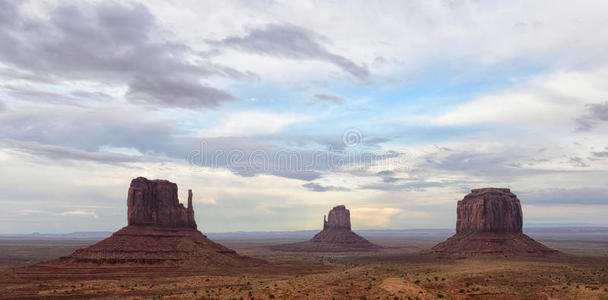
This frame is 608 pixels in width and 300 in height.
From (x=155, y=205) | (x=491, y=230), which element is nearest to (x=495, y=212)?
(x=491, y=230)

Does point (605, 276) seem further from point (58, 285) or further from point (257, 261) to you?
point (58, 285)

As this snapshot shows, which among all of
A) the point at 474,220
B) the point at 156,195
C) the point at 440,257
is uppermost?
the point at 156,195

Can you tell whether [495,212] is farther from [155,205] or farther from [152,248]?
[152,248]

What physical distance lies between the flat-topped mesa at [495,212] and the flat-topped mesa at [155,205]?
287 feet

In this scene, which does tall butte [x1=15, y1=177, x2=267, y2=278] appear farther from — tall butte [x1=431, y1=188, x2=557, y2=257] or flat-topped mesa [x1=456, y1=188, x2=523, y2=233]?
flat-topped mesa [x1=456, y1=188, x2=523, y2=233]

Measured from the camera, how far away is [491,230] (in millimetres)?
138500

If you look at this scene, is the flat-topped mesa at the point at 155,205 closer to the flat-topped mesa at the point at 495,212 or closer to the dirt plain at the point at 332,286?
the dirt plain at the point at 332,286

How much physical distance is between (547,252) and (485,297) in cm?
8341

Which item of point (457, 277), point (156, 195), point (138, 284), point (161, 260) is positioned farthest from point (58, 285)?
point (457, 277)

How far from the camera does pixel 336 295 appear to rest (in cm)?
6084

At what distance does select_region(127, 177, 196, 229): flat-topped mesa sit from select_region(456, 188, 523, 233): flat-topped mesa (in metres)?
87.6

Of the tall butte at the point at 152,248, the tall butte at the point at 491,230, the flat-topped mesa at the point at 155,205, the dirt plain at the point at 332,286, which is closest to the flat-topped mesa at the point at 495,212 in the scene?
the tall butte at the point at 491,230

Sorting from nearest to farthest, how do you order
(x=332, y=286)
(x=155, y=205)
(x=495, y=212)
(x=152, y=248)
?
1. (x=332, y=286)
2. (x=152, y=248)
3. (x=155, y=205)
4. (x=495, y=212)

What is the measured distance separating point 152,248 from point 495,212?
325 feet
